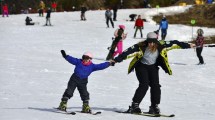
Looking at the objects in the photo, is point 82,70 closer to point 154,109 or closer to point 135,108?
point 135,108


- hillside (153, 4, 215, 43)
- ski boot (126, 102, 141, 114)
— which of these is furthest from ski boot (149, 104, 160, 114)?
hillside (153, 4, 215, 43)

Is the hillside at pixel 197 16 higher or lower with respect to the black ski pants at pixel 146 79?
lower

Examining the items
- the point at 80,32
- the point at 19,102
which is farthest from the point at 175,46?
the point at 80,32

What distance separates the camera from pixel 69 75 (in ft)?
56.9

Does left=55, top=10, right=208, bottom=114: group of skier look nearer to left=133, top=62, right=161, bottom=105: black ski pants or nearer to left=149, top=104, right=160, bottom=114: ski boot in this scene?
left=133, top=62, right=161, bottom=105: black ski pants

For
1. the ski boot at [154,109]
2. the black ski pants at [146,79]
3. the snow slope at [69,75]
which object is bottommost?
the snow slope at [69,75]

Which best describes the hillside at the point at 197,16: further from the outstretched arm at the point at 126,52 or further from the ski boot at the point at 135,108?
the outstretched arm at the point at 126,52

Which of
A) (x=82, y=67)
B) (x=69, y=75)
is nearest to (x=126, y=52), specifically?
(x=82, y=67)

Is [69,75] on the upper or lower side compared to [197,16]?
lower

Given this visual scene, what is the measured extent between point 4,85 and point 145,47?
18.0ft

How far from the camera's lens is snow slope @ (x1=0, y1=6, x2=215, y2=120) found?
10.8 m

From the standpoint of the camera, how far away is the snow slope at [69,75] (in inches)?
425

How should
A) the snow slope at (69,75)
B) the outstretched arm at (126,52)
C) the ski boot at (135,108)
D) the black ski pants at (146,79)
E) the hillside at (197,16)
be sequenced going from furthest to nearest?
1. the hillside at (197,16)
2. the snow slope at (69,75)
3. the ski boot at (135,108)
4. the black ski pants at (146,79)
5. the outstretched arm at (126,52)

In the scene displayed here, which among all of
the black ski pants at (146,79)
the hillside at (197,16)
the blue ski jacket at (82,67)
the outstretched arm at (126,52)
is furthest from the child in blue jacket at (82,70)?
the hillside at (197,16)
